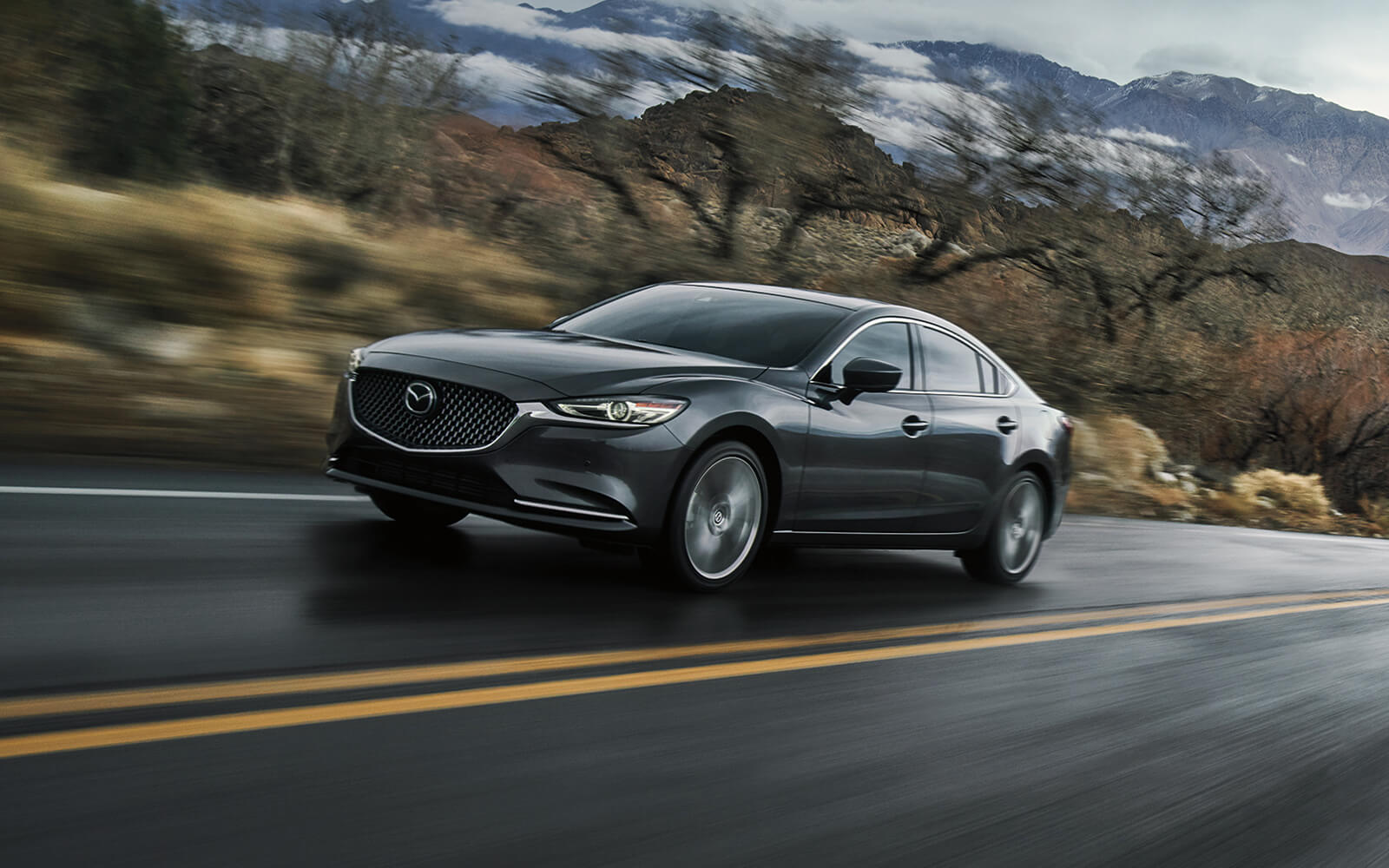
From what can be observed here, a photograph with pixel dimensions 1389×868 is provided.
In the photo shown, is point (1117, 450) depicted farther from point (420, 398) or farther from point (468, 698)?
point (468, 698)

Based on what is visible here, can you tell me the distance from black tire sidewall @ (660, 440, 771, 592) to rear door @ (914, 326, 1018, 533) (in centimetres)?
142

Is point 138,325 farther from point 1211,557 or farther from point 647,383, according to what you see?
point 1211,557

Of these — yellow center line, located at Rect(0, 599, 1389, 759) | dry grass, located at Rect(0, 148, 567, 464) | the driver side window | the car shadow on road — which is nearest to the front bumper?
the car shadow on road

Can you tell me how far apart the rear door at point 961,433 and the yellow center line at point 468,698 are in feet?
3.37

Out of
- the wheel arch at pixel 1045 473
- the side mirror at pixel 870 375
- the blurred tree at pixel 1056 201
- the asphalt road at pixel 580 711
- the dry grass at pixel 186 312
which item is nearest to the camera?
the asphalt road at pixel 580 711

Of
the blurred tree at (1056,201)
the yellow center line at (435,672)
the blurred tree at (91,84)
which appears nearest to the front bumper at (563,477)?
the yellow center line at (435,672)

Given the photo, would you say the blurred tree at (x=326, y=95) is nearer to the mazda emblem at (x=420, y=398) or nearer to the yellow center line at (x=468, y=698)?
the mazda emblem at (x=420, y=398)

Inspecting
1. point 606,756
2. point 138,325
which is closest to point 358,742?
point 606,756

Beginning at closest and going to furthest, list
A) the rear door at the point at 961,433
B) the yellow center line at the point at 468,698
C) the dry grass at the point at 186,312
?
the yellow center line at the point at 468,698 < the rear door at the point at 961,433 < the dry grass at the point at 186,312

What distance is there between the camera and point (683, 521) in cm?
616

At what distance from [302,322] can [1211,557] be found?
8.16 m

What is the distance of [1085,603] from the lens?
8.26 meters

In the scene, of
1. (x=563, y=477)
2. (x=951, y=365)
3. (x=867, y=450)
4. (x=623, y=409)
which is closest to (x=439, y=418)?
(x=563, y=477)

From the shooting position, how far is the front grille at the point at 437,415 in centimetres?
590
